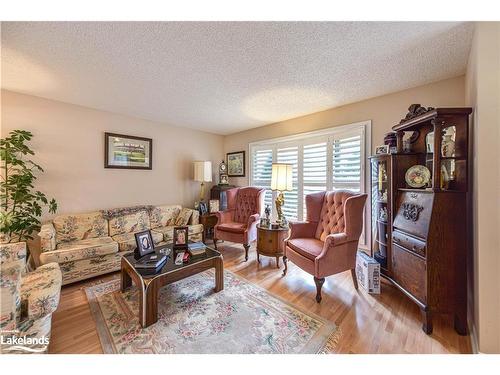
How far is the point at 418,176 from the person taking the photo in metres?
1.77

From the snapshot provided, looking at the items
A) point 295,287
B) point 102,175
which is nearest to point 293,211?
point 295,287

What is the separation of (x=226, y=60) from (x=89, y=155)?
2600 mm

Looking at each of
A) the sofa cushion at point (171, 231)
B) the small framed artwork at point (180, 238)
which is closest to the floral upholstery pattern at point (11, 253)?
the small framed artwork at point (180, 238)

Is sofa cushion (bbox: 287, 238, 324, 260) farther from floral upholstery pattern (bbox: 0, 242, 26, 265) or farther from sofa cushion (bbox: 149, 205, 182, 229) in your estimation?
floral upholstery pattern (bbox: 0, 242, 26, 265)

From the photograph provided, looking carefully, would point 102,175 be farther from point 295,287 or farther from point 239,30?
point 295,287

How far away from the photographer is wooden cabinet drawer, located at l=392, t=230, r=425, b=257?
1.53 meters

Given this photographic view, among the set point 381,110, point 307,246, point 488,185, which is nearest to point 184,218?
point 307,246

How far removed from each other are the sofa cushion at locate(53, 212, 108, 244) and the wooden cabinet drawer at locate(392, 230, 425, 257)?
3619 millimetres

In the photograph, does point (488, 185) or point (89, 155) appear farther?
point (89, 155)

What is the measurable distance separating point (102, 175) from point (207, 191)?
1941mm

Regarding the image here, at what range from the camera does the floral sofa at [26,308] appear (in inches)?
39.9

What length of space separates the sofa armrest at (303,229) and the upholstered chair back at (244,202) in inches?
36.1

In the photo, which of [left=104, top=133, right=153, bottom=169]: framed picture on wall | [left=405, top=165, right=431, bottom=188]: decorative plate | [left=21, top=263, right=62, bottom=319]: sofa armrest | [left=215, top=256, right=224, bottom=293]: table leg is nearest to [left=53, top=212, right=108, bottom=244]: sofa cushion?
[left=104, top=133, right=153, bottom=169]: framed picture on wall

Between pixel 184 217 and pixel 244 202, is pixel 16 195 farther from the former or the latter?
pixel 244 202
